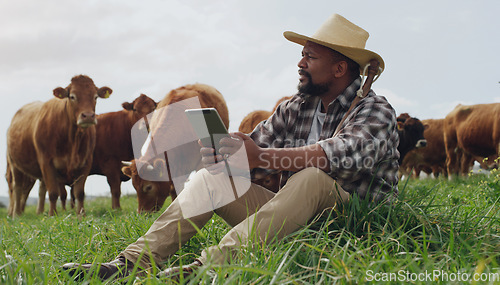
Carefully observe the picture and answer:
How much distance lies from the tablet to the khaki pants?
0.41 meters

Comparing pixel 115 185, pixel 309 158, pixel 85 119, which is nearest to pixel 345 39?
pixel 309 158

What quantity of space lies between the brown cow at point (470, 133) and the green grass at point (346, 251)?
31.4 ft

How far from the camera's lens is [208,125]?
2.69 m

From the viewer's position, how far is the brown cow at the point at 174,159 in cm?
620

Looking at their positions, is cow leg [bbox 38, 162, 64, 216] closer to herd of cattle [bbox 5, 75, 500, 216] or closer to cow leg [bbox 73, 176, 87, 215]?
herd of cattle [bbox 5, 75, 500, 216]

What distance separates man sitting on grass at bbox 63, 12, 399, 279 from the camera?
8.25 feet

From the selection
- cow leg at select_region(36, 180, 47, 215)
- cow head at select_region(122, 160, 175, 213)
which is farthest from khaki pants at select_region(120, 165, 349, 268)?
cow leg at select_region(36, 180, 47, 215)

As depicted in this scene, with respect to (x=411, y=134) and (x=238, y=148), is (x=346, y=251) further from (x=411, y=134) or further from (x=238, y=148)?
(x=411, y=134)

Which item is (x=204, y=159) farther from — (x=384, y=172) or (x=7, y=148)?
(x=7, y=148)

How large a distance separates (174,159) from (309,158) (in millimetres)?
3972

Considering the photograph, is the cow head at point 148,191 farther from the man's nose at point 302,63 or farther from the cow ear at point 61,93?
the man's nose at point 302,63

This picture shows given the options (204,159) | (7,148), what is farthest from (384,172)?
(7,148)

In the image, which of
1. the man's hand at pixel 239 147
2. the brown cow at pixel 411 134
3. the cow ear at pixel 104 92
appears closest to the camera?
the man's hand at pixel 239 147

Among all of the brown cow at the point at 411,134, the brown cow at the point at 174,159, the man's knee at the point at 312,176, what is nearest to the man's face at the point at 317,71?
the man's knee at the point at 312,176
